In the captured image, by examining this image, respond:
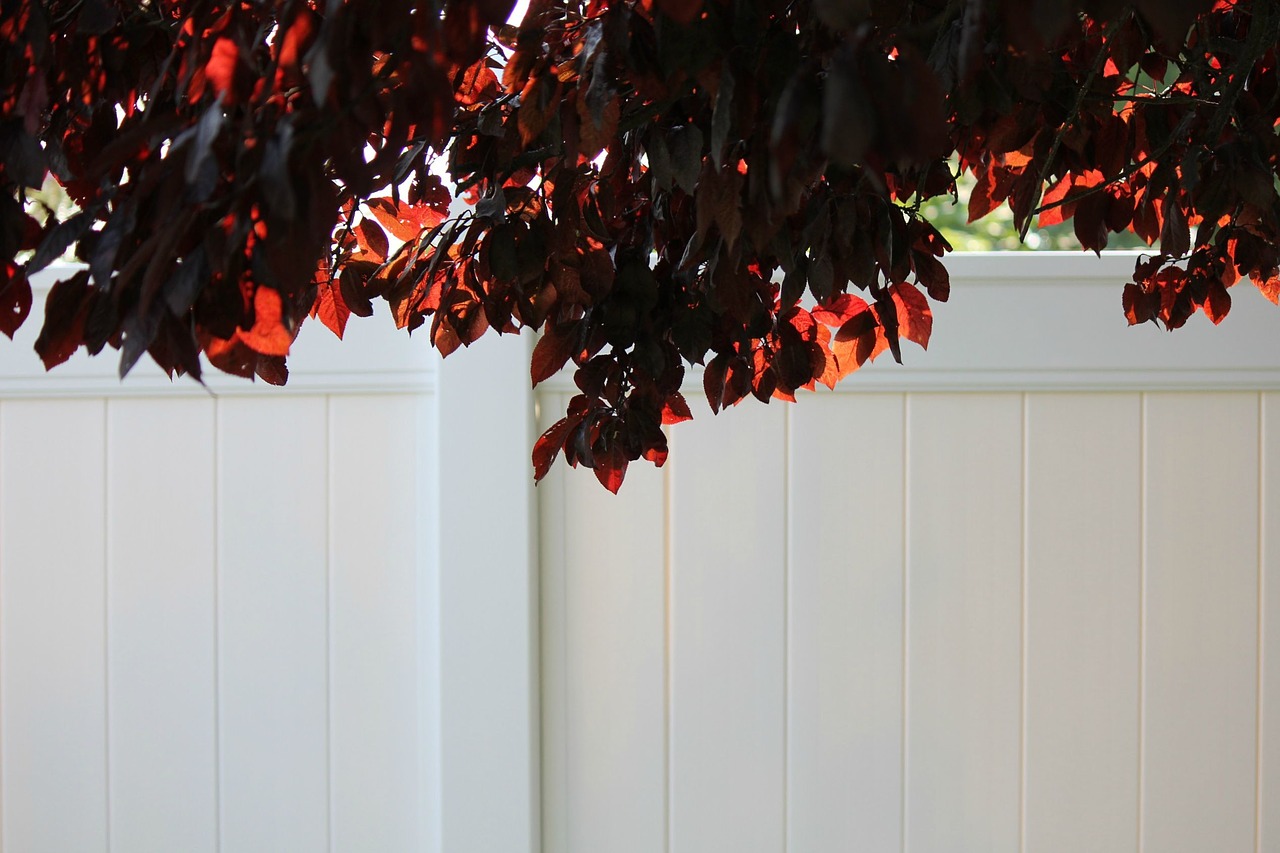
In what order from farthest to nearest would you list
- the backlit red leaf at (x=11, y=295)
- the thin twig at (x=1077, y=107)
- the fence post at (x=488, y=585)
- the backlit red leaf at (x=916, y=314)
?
1. the fence post at (x=488, y=585)
2. the backlit red leaf at (x=916, y=314)
3. the thin twig at (x=1077, y=107)
4. the backlit red leaf at (x=11, y=295)

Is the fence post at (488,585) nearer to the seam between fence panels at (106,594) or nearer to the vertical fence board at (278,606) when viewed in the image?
the vertical fence board at (278,606)

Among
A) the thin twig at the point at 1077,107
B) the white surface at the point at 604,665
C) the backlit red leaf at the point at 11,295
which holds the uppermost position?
the thin twig at the point at 1077,107

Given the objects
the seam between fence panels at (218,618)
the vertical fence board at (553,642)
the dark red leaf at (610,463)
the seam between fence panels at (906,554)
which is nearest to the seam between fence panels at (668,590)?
the vertical fence board at (553,642)

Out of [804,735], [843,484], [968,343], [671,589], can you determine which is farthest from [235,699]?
[968,343]

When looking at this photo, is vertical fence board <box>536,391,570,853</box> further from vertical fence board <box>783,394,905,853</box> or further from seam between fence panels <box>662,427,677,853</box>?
vertical fence board <box>783,394,905,853</box>

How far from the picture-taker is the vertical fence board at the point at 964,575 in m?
1.51

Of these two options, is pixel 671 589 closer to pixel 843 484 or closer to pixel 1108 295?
pixel 843 484

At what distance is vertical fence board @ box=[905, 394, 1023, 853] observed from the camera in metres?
1.51

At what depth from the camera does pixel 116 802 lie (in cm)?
155

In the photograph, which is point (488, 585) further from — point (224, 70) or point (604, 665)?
point (224, 70)

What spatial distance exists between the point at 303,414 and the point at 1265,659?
1338mm

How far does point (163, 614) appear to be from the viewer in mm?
1542

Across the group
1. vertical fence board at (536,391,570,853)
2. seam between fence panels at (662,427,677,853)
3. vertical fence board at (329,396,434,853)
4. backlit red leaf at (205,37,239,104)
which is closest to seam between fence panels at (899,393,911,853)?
seam between fence panels at (662,427,677,853)

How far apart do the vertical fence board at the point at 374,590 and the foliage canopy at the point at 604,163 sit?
0.67 metres
